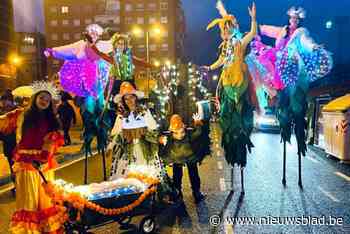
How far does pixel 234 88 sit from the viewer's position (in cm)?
763

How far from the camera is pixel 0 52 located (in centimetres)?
5709

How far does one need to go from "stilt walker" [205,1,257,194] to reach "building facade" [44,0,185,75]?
230 feet

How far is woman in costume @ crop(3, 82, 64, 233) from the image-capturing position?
4773 millimetres

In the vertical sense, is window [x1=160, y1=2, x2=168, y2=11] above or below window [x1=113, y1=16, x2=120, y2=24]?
above

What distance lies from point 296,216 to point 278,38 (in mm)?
3926

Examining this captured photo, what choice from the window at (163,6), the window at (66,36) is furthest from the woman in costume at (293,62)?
the window at (66,36)

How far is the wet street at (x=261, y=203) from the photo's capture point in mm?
5820

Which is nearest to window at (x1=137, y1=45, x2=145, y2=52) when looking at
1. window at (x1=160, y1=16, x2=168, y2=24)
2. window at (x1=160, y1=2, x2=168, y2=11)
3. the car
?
window at (x1=160, y1=16, x2=168, y2=24)

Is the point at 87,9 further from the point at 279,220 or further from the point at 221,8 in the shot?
the point at 279,220

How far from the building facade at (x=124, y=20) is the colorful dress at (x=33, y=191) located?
7297 cm

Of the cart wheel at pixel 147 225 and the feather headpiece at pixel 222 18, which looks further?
the feather headpiece at pixel 222 18

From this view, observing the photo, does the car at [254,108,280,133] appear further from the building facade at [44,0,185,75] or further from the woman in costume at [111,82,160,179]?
the building facade at [44,0,185,75]

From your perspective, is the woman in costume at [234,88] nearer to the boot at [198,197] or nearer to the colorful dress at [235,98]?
the colorful dress at [235,98]

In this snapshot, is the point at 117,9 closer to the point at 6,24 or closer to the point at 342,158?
the point at 6,24
